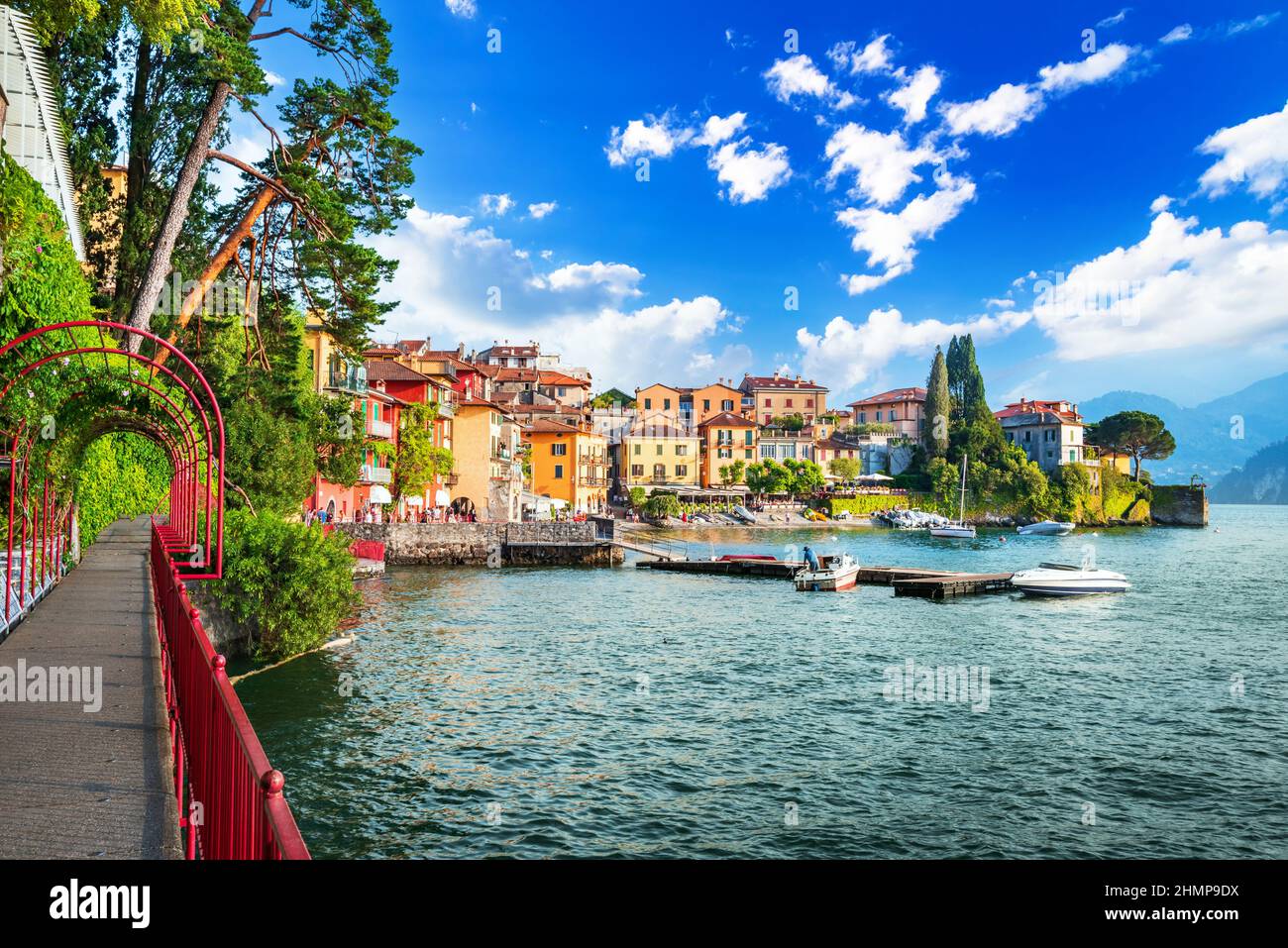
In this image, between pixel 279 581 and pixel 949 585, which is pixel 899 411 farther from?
pixel 279 581

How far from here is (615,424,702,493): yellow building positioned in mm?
126312

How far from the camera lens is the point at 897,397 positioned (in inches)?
6334

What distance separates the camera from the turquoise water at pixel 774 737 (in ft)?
48.1

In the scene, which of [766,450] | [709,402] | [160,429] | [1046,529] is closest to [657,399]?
[709,402]

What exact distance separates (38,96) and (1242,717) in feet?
130

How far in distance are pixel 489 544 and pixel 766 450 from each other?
7721cm

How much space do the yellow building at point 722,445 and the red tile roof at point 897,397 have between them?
43.3 meters

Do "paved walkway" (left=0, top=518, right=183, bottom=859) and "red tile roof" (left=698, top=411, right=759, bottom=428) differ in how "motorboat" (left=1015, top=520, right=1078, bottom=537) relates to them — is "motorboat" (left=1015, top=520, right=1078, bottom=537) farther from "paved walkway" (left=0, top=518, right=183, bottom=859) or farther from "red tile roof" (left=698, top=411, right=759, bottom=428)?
"paved walkway" (left=0, top=518, right=183, bottom=859)

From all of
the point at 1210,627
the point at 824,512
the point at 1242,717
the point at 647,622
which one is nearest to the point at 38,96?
the point at 647,622

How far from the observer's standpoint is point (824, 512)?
127 meters

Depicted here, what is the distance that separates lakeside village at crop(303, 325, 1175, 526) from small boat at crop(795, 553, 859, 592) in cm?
3548

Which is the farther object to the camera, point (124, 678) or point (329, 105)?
point (329, 105)

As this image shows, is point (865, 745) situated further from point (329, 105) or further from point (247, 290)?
point (329, 105)

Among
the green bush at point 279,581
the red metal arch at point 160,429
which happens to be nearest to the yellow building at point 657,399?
the green bush at point 279,581
